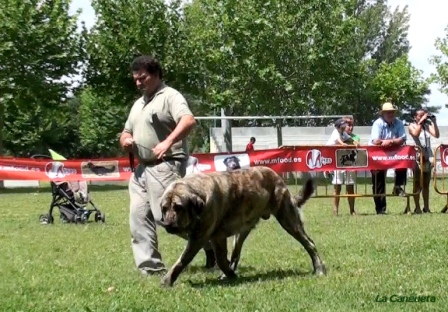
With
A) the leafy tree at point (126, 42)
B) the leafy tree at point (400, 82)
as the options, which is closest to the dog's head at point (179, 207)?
the leafy tree at point (126, 42)

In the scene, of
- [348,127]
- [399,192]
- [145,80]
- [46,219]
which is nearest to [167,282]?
[145,80]

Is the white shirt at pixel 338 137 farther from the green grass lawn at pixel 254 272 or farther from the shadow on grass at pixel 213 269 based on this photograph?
the shadow on grass at pixel 213 269

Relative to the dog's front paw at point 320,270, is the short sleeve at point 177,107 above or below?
above

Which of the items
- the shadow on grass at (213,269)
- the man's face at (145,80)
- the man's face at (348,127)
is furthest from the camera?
the man's face at (348,127)

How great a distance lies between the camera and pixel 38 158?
16000mm

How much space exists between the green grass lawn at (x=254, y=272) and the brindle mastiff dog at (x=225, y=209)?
282 millimetres

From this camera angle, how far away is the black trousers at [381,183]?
15.3 meters

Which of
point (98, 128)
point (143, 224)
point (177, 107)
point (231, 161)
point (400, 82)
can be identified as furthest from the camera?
point (98, 128)

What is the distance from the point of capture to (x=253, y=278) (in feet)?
24.5

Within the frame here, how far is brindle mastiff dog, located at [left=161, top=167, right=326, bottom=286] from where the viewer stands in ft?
21.1

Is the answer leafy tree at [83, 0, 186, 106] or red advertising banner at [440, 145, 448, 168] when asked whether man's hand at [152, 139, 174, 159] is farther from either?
leafy tree at [83, 0, 186, 106]

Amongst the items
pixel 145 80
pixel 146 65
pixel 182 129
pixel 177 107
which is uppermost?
pixel 146 65

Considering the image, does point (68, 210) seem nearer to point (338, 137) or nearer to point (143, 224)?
point (338, 137)

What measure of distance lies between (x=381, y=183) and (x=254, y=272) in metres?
8.52
